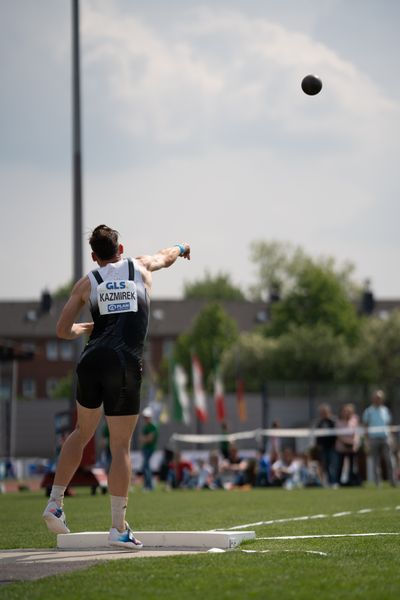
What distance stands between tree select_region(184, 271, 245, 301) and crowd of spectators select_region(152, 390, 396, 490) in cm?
10461

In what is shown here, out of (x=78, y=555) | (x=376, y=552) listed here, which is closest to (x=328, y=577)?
(x=376, y=552)

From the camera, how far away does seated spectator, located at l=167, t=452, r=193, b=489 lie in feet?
97.0

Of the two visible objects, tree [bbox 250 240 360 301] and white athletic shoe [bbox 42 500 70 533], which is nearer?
white athletic shoe [bbox 42 500 70 533]

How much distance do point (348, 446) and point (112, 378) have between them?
1889 cm

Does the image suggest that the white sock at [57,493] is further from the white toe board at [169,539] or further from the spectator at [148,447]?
the spectator at [148,447]

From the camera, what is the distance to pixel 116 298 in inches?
321

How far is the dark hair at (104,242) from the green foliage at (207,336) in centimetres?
9601

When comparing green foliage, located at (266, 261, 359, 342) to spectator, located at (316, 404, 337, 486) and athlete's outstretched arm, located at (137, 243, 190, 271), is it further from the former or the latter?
athlete's outstretched arm, located at (137, 243, 190, 271)

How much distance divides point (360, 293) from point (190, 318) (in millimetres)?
25290

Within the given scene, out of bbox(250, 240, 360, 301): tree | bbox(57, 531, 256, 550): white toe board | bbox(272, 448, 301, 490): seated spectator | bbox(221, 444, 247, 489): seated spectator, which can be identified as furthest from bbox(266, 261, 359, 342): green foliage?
bbox(57, 531, 256, 550): white toe board

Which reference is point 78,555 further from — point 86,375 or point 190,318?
point 190,318

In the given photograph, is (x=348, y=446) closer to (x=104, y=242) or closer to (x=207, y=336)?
(x=104, y=242)

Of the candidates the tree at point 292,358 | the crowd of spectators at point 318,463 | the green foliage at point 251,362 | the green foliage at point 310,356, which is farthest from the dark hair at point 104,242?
the green foliage at point 251,362

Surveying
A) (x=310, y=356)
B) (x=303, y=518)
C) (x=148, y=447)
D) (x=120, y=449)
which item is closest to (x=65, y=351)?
(x=310, y=356)
